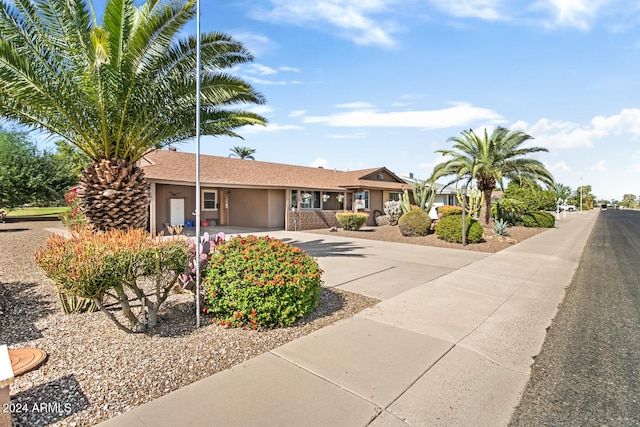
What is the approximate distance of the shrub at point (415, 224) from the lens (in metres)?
16.1

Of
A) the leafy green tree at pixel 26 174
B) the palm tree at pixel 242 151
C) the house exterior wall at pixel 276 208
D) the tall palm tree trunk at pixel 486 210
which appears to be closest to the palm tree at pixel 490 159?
the tall palm tree trunk at pixel 486 210

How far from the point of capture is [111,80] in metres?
6.85

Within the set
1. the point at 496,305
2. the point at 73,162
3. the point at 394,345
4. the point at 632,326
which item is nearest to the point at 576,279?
the point at 632,326

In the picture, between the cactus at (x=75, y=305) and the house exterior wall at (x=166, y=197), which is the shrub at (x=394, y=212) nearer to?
the house exterior wall at (x=166, y=197)

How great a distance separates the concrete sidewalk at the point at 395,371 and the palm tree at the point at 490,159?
13.2 meters

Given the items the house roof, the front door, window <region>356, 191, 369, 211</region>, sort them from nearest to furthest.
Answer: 1. the house roof
2. the front door
3. window <region>356, 191, 369, 211</region>

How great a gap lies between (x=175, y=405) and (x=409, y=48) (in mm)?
→ 11339

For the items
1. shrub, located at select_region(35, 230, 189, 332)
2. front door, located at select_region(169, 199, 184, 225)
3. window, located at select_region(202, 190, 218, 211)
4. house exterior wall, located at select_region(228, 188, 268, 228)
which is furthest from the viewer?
window, located at select_region(202, 190, 218, 211)

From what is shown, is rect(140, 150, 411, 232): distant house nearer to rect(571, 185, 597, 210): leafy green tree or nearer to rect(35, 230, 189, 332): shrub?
rect(35, 230, 189, 332): shrub

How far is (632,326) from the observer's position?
197 inches

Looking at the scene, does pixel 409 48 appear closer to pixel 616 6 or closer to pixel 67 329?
pixel 616 6

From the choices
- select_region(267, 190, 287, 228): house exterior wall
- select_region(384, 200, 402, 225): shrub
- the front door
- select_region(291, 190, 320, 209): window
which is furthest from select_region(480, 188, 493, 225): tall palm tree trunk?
the front door

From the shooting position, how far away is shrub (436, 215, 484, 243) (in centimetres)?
1426

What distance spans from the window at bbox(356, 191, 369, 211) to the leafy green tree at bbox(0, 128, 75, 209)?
23592 mm
